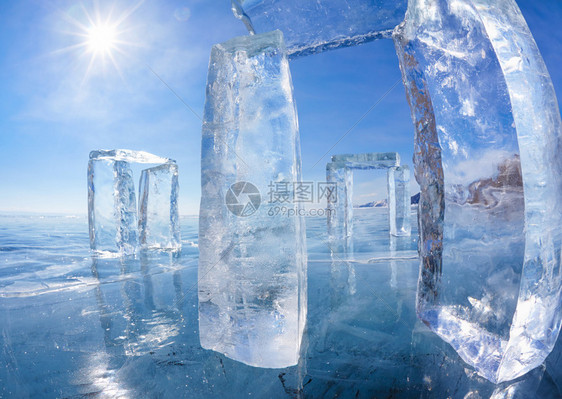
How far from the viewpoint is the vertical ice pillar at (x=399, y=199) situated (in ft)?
21.4

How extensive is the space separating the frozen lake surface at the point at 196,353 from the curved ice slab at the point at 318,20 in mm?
1452

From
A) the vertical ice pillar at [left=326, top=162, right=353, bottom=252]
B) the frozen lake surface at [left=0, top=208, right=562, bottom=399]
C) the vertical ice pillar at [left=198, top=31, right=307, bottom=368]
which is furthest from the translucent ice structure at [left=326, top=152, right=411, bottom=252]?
the vertical ice pillar at [left=198, top=31, right=307, bottom=368]

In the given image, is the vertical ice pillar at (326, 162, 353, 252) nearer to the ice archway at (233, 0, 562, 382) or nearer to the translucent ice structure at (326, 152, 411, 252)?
the translucent ice structure at (326, 152, 411, 252)

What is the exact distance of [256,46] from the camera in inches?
53.2

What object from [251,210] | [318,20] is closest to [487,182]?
[251,210]

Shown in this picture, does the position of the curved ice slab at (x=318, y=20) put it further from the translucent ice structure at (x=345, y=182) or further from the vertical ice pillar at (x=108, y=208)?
the translucent ice structure at (x=345, y=182)

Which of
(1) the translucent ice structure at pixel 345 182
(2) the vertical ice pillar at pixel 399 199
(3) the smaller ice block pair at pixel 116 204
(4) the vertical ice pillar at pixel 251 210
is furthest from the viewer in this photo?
(2) the vertical ice pillar at pixel 399 199

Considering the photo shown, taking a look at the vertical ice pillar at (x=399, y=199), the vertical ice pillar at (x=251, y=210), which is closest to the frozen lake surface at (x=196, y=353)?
the vertical ice pillar at (x=251, y=210)

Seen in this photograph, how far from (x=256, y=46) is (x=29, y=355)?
1595 millimetres

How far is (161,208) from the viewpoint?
16.5 ft

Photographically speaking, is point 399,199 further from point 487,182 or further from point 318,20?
point 487,182

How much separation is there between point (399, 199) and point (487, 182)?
577cm

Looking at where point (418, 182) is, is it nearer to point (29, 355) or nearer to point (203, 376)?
point (203, 376)

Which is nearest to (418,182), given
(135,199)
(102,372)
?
(102,372)
